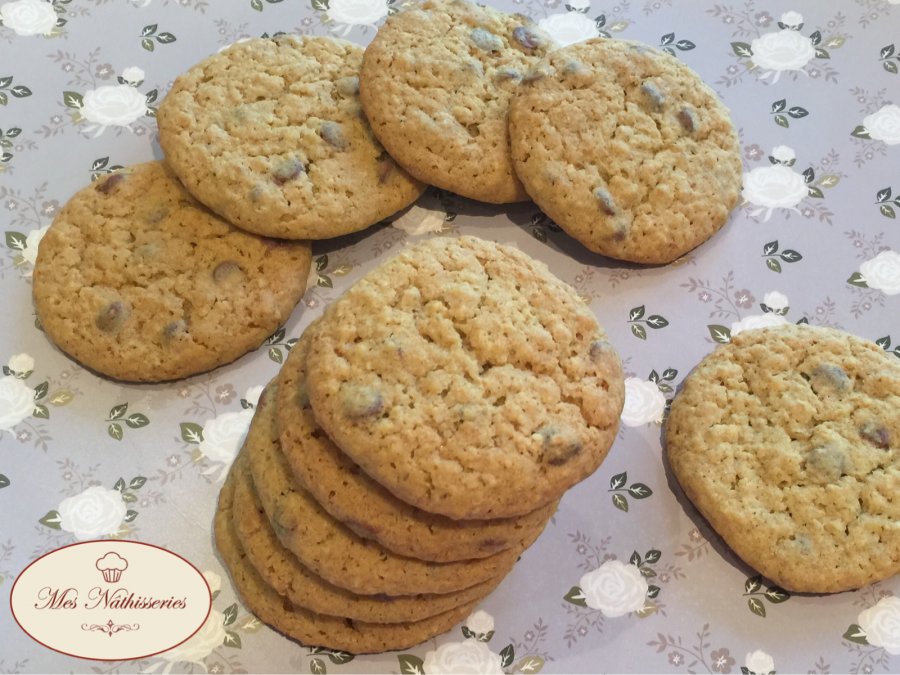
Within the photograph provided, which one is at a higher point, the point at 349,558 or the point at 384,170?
the point at 384,170

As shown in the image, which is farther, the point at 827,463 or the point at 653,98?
the point at 653,98

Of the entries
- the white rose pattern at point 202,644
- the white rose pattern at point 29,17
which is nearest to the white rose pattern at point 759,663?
the white rose pattern at point 202,644

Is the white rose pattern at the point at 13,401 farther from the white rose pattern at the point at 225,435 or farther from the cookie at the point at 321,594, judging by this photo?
the cookie at the point at 321,594

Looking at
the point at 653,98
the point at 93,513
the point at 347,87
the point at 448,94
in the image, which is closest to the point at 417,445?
the point at 93,513

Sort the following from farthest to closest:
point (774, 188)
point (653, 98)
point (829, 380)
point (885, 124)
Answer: point (885, 124) → point (774, 188) → point (653, 98) → point (829, 380)

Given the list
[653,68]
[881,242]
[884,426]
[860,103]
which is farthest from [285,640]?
[860,103]

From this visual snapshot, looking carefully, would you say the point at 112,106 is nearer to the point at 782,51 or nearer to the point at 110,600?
the point at 110,600

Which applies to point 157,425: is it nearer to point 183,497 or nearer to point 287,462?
point 183,497

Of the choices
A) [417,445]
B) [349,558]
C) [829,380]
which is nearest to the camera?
[417,445]
